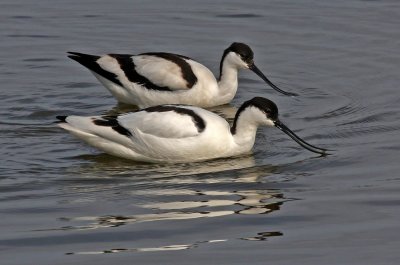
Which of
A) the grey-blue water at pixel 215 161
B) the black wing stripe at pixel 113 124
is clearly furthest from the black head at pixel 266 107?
the black wing stripe at pixel 113 124

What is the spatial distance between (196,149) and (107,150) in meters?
0.83

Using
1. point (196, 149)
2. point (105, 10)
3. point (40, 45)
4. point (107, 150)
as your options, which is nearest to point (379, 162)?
point (196, 149)

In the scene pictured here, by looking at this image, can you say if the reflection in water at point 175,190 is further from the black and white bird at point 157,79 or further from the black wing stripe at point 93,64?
the black wing stripe at point 93,64

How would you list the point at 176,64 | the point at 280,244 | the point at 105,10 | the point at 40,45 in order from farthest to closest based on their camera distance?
the point at 105,10 < the point at 40,45 < the point at 176,64 < the point at 280,244

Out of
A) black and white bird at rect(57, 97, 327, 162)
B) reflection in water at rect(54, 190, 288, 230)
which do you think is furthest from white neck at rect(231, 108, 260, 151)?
reflection in water at rect(54, 190, 288, 230)

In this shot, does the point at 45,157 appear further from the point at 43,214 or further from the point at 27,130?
the point at 43,214

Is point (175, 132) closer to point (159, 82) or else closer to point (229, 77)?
point (159, 82)

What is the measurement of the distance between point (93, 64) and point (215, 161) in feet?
A: 9.51

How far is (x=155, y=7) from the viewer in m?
16.9

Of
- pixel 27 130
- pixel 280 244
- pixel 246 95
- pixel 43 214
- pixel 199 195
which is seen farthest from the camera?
pixel 246 95

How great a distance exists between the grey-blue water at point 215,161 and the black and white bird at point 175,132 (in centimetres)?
14

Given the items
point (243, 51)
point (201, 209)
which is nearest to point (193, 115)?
point (201, 209)

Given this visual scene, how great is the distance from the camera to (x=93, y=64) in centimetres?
1352

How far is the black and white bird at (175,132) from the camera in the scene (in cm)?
1097
